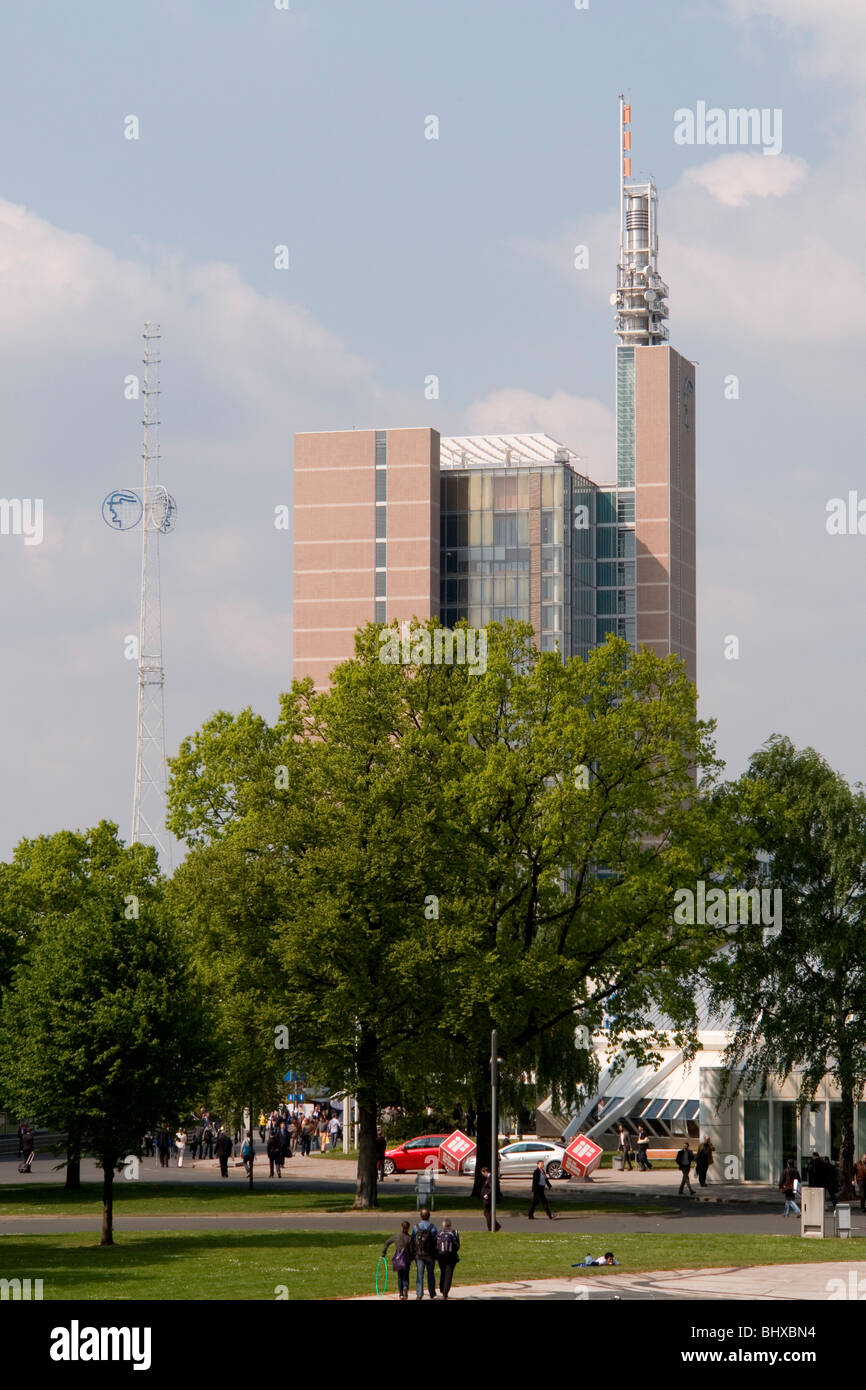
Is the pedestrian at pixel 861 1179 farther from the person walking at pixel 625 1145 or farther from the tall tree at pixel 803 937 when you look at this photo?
the person walking at pixel 625 1145

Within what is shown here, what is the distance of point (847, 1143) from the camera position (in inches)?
2018

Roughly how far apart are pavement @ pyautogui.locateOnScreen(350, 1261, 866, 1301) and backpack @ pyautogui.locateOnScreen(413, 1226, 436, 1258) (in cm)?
72

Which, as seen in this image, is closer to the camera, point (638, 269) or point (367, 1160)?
point (367, 1160)

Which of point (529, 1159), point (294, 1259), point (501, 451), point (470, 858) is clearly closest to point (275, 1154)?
point (529, 1159)

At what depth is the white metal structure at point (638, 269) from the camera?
186m

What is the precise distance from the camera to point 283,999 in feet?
155

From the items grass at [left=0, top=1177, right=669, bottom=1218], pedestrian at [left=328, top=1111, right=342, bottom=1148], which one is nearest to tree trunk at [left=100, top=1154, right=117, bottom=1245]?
grass at [left=0, top=1177, right=669, bottom=1218]

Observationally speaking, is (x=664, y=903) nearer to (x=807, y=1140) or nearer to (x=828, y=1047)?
(x=828, y=1047)

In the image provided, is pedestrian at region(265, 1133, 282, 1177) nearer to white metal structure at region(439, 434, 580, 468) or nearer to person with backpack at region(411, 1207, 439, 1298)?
person with backpack at region(411, 1207, 439, 1298)

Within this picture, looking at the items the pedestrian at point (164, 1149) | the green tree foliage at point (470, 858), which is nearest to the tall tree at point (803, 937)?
the green tree foliage at point (470, 858)

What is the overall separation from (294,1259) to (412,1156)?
32316 mm

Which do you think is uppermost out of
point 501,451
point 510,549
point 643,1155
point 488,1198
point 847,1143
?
point 501,451

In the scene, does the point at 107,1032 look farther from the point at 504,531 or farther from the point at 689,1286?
the point at 504,531

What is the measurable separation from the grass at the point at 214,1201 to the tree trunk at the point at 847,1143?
5.95m
